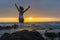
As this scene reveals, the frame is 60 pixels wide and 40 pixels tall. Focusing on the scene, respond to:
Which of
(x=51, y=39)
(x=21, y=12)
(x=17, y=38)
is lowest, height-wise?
(x=51, y=39)

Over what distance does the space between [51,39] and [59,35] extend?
171 mm

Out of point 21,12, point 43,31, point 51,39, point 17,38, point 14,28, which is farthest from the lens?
point 21,12

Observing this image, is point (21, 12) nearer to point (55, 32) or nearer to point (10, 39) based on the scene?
point (55, 32)

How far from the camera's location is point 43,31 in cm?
334

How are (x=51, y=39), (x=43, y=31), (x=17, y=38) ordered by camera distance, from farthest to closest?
(x=43, y=31) < (x=51, y=39) < (x=17, y=38)

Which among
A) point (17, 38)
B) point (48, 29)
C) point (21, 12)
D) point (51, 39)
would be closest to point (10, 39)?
point (17, 38)

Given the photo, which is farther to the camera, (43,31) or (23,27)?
(23,27)

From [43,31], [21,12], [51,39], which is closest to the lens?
[51,39]

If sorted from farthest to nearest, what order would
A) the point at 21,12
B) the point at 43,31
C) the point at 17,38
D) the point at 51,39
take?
1. the point at 21,12
2. the point at 43,31
3. the point at 51,39
4. the point at 17,38

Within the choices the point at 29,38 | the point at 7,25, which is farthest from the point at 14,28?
the point at 29,38

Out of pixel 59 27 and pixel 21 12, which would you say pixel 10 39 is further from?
pixel 21 12

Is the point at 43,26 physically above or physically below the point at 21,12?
below

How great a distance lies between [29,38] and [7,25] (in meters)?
1.79

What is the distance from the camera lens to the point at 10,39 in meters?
1.89
